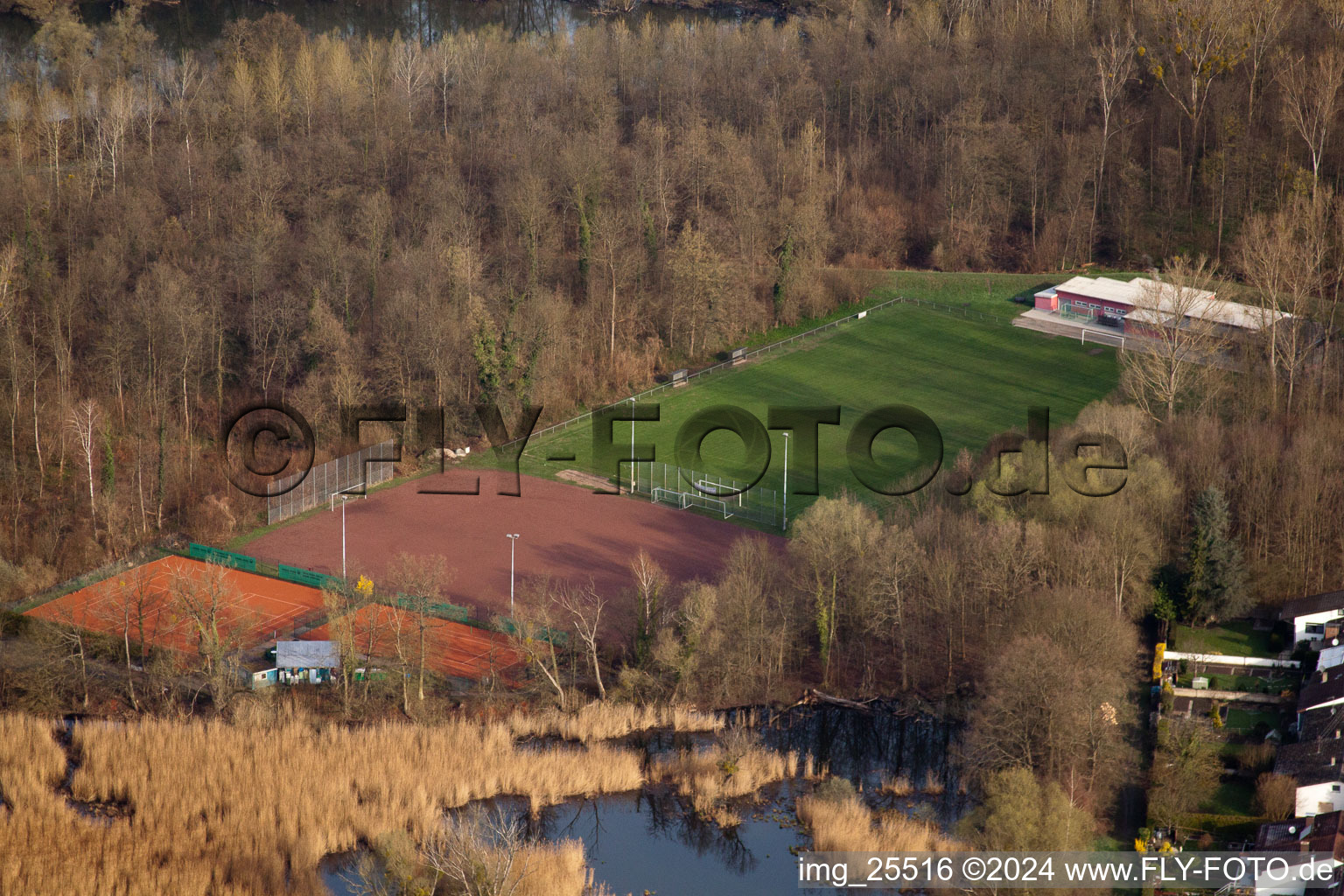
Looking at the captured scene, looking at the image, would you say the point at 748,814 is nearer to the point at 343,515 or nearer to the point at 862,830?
the point at 862,830

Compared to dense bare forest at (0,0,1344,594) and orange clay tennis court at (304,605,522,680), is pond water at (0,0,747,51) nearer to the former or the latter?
dense bare forest at (0,0,1344,594)

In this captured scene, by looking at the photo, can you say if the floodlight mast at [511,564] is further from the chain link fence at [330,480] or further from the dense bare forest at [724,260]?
the chain link fence at [330,480]

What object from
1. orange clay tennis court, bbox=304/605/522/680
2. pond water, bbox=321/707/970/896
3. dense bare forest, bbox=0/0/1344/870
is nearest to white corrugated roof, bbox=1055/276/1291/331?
dense bare forest, bbox=0/0/1344/870

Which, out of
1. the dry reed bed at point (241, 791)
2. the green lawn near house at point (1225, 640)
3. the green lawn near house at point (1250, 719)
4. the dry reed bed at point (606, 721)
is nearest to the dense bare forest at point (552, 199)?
the green lawn near house at point (1225, 640)

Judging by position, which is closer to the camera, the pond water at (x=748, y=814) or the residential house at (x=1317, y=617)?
the pond water at (x=748, y=814)

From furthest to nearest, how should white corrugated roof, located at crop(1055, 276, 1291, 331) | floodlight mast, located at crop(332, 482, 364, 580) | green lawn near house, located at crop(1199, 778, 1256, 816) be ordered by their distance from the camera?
white corrugated roof, located at crop(1055, 276, 1291, 331) → floodlight mast, located at crop(332, 482, 364, 580) → green lawn near house, located at crop(1199, 778, 1256, 816)

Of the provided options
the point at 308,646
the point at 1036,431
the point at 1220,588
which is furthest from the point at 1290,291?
the point at 308,646

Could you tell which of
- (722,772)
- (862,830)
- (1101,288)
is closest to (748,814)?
(722,772)
